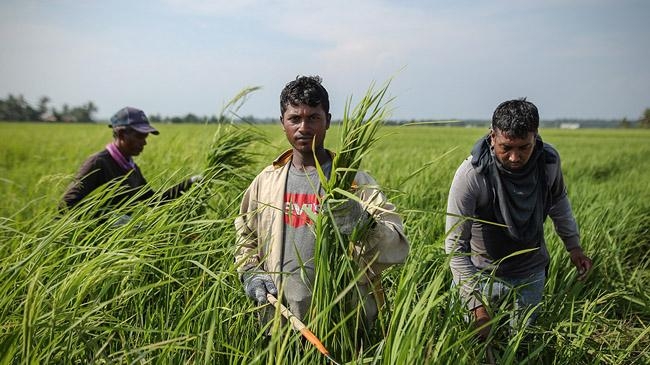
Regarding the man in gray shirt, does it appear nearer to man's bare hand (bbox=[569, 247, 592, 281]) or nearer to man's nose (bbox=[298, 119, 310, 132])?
man's bare hand (bbox=[569, 247, 592, 281])

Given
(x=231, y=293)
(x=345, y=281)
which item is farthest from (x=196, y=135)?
(x=345, y=281)

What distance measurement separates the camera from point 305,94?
58.9 inches

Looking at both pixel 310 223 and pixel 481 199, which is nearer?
pixel 310 223

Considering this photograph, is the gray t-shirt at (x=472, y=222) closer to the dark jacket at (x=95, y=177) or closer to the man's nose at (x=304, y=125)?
the man's nose at (x=304, y=125)

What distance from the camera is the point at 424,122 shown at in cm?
125

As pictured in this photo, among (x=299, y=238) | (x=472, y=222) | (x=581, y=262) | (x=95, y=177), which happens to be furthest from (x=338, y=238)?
(x=95, y=177)

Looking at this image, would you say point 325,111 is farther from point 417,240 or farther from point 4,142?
point 4,142

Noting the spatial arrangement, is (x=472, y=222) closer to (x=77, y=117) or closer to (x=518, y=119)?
(x=518, y=119)

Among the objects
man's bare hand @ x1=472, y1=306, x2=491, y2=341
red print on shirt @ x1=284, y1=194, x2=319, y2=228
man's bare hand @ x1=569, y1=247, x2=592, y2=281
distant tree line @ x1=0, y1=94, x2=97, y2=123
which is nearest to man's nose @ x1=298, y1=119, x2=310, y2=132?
red print on shirt @ x1=284, y1=194, x2=319, y2=228

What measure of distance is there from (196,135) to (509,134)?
574 cm

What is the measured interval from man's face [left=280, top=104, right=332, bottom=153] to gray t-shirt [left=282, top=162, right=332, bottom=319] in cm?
10

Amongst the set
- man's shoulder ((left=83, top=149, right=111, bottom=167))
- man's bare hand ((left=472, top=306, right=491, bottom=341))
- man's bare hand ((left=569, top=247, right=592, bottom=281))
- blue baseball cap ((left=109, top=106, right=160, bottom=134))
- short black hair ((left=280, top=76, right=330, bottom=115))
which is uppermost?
short black hair ((left=280, top=76, right=330, bottom=115))

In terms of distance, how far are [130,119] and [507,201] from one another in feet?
8.02

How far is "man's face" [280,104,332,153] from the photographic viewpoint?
4.93 feet
